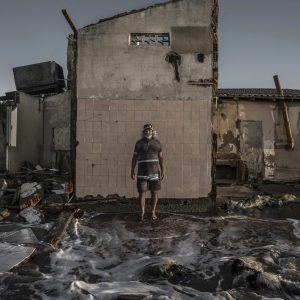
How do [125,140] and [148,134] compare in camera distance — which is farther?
[125,140]

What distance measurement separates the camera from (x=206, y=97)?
29.8 ft

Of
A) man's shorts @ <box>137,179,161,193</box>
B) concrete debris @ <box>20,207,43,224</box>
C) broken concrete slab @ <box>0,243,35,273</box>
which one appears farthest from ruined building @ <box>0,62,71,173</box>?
broken concrete slab @ <box>0,243,35,273</box>

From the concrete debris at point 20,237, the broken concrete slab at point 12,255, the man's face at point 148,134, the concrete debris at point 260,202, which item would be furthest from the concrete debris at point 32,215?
the concrete debris at point 260,202

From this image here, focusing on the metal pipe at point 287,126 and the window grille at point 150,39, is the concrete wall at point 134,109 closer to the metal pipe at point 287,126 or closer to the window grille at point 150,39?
the window grille at point 150,39

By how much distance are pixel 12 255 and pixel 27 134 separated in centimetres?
1179

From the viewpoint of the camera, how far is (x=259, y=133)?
56.1 feet

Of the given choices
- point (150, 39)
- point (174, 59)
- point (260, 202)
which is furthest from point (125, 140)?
point (260, 202)

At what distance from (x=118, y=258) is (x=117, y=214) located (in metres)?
3.35

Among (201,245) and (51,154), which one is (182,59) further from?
(51,154)

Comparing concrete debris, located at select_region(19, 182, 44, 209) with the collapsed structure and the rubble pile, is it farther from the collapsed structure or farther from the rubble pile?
the collapsed structure

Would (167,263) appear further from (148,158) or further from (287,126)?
(287,126)

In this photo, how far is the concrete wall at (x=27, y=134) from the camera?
1488 cm

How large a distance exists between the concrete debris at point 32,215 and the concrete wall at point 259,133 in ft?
34.4

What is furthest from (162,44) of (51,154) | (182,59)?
(51,154)
